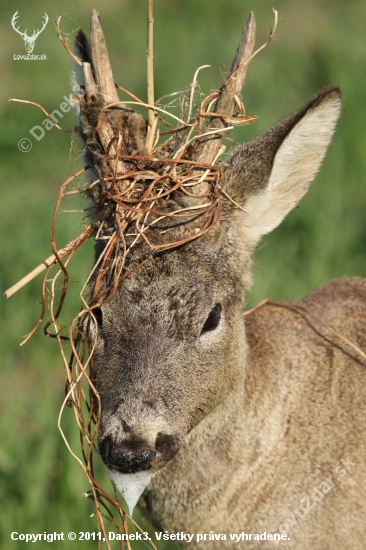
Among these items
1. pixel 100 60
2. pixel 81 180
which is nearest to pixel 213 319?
pixel 100 60

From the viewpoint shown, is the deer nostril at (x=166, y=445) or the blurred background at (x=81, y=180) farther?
the blurred background at (x=81, y=180)

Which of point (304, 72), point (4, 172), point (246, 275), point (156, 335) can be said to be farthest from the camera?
point (304, 72)

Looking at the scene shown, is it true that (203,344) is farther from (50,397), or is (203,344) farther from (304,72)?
(304,72)

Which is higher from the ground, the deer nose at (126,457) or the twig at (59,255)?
the twig at (59,255)

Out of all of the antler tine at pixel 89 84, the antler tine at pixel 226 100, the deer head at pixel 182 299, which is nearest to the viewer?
the deer head at pixel 182 299

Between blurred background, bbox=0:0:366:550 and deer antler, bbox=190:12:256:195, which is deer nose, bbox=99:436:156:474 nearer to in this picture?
deer antler, bbox=190:12:256:195

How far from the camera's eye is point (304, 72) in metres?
10.7

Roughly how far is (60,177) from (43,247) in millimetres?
2223

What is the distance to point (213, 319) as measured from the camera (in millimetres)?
3295

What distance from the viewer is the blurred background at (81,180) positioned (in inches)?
197

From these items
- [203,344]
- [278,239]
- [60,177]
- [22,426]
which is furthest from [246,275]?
[60,177]

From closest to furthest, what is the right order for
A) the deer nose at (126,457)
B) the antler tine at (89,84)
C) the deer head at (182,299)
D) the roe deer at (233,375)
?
1. the deer nose at (126,457)
2. the deer head at (182,299)
3. the roe deer at (233,375)
4. the antler tine at (89,84)

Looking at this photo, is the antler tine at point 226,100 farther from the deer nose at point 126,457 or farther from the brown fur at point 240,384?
the deer nose at point 126,457

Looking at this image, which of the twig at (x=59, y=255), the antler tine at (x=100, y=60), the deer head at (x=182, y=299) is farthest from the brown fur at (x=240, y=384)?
the antler tine at (x=100, y=60)
